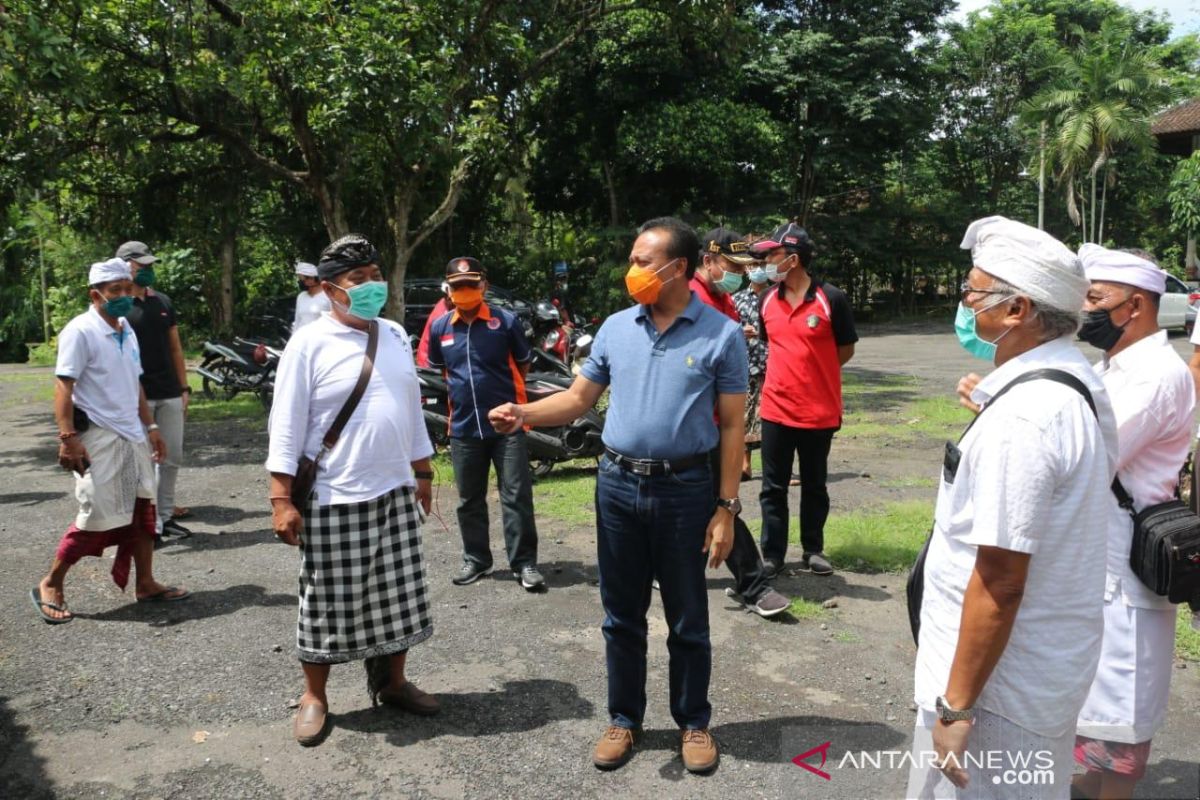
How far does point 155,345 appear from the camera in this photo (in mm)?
6438

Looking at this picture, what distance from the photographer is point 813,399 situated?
5.24 m

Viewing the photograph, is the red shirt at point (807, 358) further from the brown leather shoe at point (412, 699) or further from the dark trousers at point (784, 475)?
the brown leather shoe at point (412, 699)

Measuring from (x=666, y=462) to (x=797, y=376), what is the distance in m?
2.16

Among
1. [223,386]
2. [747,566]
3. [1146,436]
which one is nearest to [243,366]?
[223,386]

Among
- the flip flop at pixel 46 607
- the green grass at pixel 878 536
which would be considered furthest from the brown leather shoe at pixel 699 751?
the flip flop at pixel 46 607

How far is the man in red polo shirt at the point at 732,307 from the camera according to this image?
4.92m

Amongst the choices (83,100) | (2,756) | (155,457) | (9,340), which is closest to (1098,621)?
(2,756)

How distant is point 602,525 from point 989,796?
1.72 m

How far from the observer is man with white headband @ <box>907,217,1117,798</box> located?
6.39ft

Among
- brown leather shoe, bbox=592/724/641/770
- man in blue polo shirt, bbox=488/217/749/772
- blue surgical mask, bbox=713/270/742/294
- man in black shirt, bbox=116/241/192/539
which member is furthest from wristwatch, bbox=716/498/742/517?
man in black shirt, bbox=116/241/192/539

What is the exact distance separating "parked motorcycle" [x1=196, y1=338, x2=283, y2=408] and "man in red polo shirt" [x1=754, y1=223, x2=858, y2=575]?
25.9ft

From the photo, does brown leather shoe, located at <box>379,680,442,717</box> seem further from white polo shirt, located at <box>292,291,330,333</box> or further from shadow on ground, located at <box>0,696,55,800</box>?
white polo shirt, located at <box>292,291,330,333</box>

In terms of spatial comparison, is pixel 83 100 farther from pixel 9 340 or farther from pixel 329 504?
pixel 9 340

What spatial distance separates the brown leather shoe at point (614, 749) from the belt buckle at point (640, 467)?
1016mm
